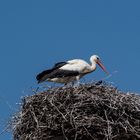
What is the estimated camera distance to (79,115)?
10.4 meters

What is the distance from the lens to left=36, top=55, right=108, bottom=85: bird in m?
13.6

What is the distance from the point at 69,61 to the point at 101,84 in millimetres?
2928

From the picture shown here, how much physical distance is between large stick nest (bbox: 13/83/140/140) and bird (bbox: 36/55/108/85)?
2.44 metres

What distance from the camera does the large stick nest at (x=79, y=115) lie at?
33.7 feet

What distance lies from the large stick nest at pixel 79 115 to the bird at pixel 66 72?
2439 millimetres

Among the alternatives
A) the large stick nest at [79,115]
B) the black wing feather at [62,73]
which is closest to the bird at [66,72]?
the black wing feather at [62,73]

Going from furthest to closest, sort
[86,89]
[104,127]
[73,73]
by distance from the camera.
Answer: [73,73]
[86,89]
[104,127]

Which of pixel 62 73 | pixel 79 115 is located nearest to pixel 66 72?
pixel 62 73

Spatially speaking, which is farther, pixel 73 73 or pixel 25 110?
pixel 73 73

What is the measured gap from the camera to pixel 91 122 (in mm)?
10305

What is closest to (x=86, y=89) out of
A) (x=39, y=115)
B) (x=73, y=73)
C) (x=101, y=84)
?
(x=101, y=84)

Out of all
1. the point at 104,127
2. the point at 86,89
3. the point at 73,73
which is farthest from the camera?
the point at 73,73

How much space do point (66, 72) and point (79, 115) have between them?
136 inches

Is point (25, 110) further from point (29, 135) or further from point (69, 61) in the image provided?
point (69, 61)
